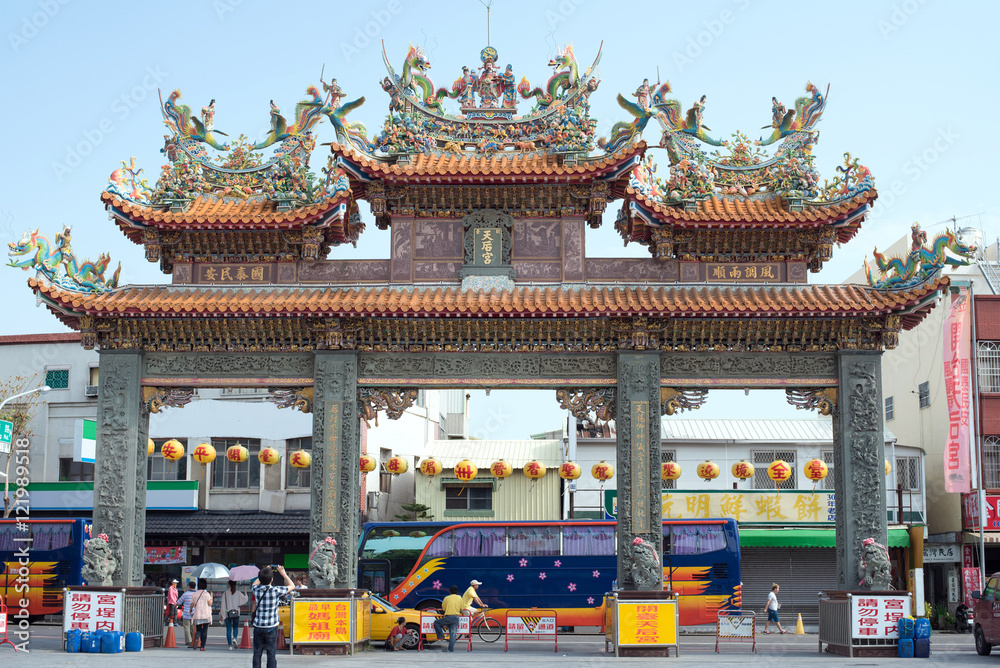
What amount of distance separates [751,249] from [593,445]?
1728 centimetres

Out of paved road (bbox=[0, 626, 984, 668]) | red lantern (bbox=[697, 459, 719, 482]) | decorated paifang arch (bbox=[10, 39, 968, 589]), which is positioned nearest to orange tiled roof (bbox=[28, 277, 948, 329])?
decorated paifang arch (bbox=[10, 39, 968, 589])

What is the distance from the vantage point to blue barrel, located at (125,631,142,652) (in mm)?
18812

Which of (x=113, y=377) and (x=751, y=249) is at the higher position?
(x=751, y=249)

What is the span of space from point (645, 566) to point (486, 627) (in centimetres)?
736

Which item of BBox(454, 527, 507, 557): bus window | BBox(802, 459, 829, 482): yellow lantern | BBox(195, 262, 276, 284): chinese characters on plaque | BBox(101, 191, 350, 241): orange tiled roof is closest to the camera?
BBox(101, 191, 350, 241): orange tiled roof

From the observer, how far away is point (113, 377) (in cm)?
1984

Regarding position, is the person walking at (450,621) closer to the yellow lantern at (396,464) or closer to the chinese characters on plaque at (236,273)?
the yellow lantern at (396,464)

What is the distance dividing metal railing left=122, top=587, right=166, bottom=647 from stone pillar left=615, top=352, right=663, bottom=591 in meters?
9.02

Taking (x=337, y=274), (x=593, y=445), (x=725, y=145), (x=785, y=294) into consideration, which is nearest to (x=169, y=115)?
(x=337, y=274)

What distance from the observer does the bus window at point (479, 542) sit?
27.4m

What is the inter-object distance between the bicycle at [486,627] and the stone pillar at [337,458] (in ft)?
19.3

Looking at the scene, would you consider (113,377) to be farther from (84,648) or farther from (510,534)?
(510,534)

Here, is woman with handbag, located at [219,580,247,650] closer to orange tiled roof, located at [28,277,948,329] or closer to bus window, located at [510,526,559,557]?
orange tiled roof, located at [28,277,948,329]

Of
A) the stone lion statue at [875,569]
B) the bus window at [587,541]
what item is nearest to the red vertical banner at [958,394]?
the bus window at [587,541]
